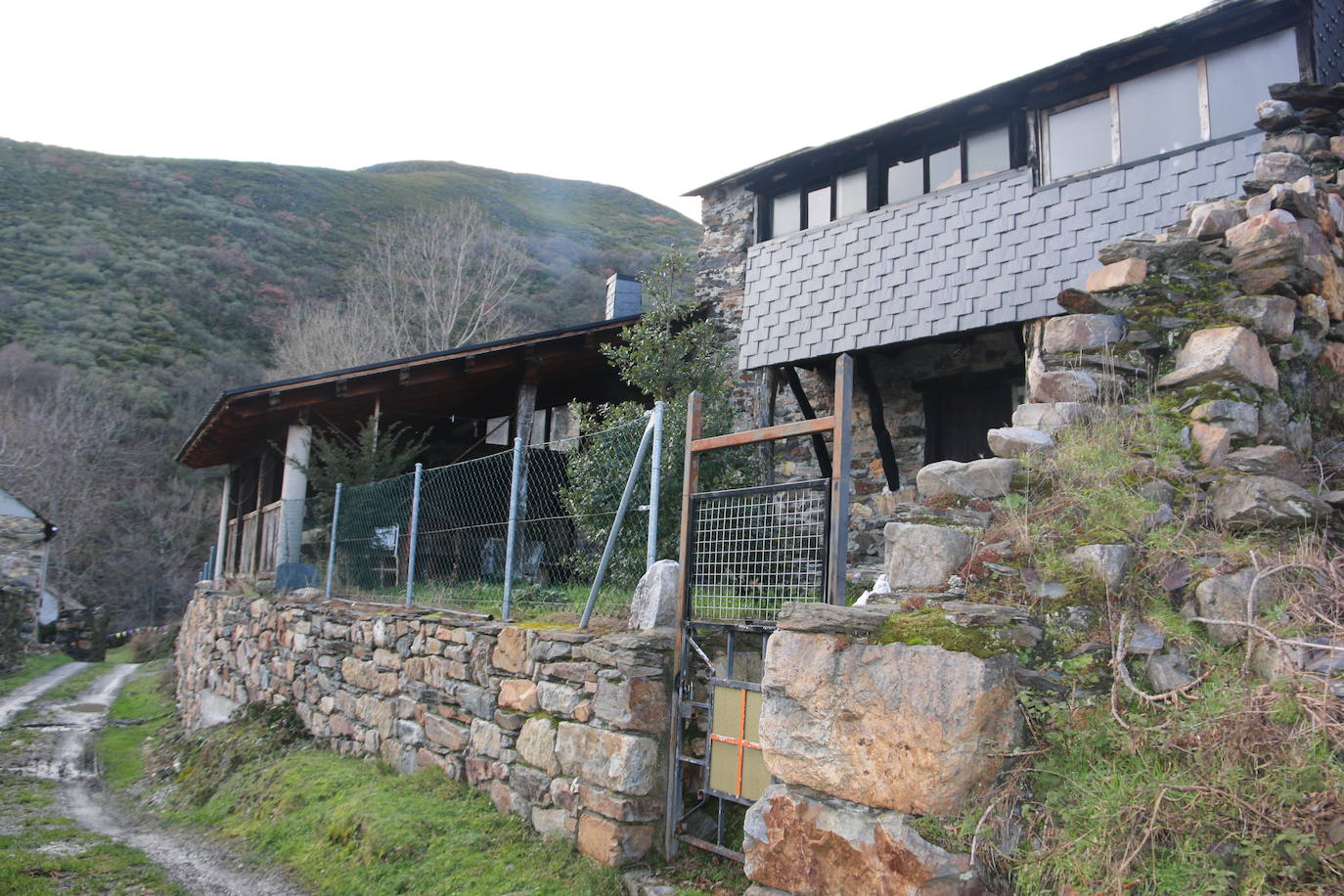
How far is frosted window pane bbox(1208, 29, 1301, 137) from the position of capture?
846 cm

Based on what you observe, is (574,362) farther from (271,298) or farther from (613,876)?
(271,298)

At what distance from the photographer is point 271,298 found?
126 ft

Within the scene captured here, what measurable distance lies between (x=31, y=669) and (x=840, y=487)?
20.3 metres

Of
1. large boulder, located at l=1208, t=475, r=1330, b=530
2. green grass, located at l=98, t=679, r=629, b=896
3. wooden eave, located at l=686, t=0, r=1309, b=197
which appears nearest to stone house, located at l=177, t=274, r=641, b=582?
green grass, located at l=98, t=679, r=629, b=896

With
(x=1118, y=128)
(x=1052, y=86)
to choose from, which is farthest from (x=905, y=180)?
(x=1118, y=128)

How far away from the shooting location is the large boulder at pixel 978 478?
3779mm

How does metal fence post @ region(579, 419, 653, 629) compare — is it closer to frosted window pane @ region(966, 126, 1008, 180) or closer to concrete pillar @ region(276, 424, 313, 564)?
concrete pillar @ region(276, 424, 313, 564)

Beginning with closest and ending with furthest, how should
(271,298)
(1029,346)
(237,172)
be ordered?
(1029,346) → (271,298) → (237,172)

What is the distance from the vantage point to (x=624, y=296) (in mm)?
16625

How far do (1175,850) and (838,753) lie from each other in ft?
3.44

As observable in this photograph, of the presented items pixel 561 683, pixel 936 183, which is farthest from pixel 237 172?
pixel 561 683

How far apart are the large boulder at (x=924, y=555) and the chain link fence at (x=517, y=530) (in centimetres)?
176

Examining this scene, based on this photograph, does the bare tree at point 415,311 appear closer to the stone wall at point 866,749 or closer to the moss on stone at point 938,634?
the stone wall at point 866,749

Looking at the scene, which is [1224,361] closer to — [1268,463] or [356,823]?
[1268,463]
